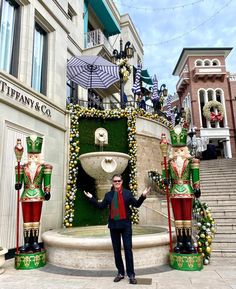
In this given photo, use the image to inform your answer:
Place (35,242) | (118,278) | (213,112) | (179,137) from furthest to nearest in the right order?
(213,112) → (179,137) → (35,242) → (118,278)

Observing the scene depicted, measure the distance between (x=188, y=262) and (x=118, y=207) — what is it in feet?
5.84

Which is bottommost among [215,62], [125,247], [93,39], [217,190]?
[125,247]

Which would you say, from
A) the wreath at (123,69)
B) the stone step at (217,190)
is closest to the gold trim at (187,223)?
the stone step at (217,190)

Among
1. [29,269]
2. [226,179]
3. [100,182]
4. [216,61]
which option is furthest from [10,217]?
[216,61]

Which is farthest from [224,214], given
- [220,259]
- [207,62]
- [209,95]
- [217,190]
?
[207,62]

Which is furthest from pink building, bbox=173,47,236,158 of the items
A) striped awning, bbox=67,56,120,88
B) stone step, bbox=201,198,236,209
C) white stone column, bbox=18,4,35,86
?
white stone column, bbox=18,4,35,86

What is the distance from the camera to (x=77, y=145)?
371 inches

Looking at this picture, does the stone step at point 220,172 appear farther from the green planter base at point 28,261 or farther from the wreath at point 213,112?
the wreath at point 213,112

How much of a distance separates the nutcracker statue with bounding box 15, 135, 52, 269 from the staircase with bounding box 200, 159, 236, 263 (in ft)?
12.8

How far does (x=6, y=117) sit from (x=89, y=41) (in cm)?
1084

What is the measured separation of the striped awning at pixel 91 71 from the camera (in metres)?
11.4

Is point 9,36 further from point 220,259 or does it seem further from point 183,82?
point 183,82

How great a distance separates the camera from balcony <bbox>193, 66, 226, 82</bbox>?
3072 cm

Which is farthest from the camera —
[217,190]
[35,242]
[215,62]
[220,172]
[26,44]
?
[215,62]
